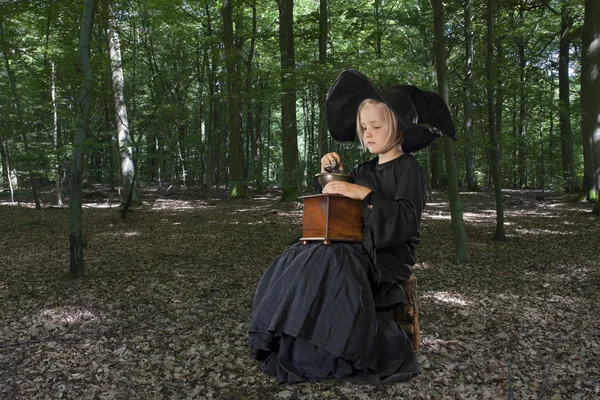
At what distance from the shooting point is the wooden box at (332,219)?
182cm

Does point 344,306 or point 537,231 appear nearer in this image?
point 344,306

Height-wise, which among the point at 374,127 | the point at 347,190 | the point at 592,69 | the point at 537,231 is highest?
the point at 592,69

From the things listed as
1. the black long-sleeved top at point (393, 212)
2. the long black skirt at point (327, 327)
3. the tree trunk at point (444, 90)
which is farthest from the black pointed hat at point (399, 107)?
the tree trunk at point (444, 90)

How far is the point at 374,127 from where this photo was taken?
211 centimetres

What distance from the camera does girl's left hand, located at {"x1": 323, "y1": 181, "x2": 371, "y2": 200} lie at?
181 cm

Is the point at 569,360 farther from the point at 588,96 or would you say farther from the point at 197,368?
the point at 588,96

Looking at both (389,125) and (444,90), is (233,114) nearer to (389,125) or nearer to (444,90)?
(444,90)

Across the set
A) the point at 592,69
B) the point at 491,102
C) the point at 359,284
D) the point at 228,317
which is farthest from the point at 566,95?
the point at 359,284

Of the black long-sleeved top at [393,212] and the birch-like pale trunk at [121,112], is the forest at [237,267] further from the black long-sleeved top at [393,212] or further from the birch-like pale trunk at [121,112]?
the black long-sleeved top at [393,212]

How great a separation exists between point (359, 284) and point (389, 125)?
2.72ft

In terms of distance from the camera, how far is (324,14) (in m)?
11.4

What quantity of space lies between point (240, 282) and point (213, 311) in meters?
1.20

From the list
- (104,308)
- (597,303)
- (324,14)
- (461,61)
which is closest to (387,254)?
(104,308)

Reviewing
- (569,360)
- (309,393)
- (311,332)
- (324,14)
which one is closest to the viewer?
(311,332)
